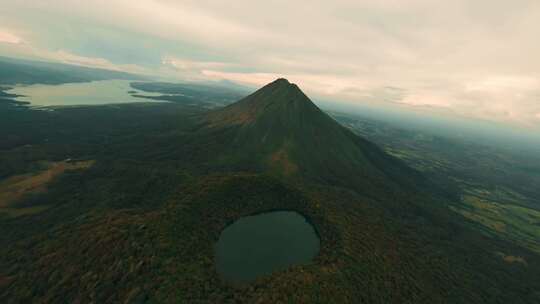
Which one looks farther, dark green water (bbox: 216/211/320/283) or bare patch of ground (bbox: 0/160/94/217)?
bare patch of ground (bbox: 0/160/94/217)

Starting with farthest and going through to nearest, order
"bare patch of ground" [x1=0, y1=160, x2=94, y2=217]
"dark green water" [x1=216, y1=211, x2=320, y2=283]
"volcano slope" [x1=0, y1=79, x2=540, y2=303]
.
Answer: "bare patch of ground" [x1=0, y1=160, x2=94, y2=217], "dark green water" [x1=216, y1=211, x2=320, y2=283], "volcano slope" [x1=0, y1=79, x2=540, y2=303]

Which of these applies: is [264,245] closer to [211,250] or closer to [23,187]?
[211,250]

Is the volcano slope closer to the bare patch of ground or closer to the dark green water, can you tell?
the dark green water

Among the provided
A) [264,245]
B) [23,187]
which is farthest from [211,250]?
[23,187]

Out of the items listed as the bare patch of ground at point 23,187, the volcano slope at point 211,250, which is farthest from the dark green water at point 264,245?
the bare patch of ground at point 23,187

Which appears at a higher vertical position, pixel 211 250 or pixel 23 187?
pixel 211 250

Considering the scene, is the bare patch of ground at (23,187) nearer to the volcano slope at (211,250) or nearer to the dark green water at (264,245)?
the volcano slope at (211,250)

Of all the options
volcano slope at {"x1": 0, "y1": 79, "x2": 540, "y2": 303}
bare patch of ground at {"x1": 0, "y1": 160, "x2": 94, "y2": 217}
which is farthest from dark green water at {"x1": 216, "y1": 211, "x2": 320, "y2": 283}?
bare patch of ground at {"x1": 0, "y1": 160, "x2": 94, "y2": 217}

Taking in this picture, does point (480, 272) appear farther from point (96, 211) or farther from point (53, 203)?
point (53, 203)

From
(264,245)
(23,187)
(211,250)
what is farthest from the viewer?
(23,187)
